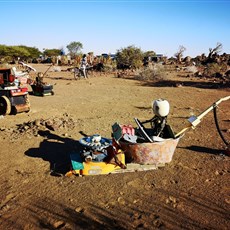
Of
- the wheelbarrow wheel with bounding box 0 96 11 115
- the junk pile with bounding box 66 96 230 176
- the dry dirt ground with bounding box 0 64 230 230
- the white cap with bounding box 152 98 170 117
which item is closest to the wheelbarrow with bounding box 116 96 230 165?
the junk pile with bounding box 66 96 230 176

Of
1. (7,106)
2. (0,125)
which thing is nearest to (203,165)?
(0,125)

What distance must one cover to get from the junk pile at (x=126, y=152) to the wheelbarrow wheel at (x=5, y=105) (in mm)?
4973

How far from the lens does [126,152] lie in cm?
577

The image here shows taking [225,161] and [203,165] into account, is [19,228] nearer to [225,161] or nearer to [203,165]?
[203,165]

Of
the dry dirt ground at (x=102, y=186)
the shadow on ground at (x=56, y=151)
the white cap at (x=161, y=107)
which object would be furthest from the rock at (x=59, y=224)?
the white cap at (x=161, y=107)

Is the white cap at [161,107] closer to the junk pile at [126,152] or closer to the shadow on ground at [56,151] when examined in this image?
the junk pile at [126,152]

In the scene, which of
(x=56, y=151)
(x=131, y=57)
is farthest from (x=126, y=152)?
(x=131, y=57)

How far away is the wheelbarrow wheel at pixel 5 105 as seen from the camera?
9757mm

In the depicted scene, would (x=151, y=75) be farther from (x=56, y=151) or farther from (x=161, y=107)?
(x=161, y=107)

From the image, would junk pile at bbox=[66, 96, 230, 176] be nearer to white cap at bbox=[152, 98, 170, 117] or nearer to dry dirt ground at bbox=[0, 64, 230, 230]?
white cap at bbox=[152, 98, 170, 117]

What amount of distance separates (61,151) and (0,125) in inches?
124

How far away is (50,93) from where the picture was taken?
14258 mm

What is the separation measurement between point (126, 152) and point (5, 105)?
5.85 metres

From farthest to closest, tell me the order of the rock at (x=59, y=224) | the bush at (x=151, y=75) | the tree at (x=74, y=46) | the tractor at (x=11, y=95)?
the tree at (x=74, y=46) < the bush at (x=151, y=75) < the tractor at (x=11, y=95) < the rock at (x=59, y=224)
